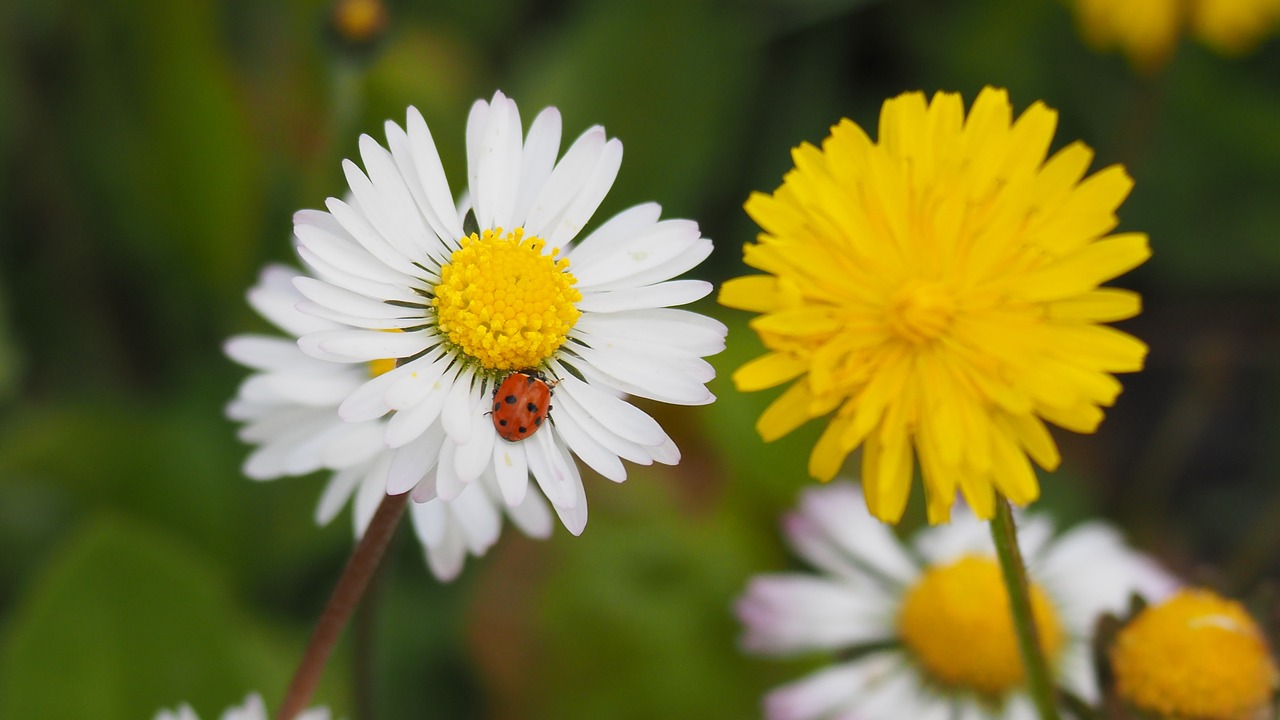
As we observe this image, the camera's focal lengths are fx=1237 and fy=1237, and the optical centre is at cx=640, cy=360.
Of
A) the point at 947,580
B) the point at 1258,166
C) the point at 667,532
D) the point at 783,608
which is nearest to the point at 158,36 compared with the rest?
the point at 667,532

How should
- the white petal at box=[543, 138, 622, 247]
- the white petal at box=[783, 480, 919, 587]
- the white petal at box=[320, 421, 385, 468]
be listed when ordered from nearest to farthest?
1. the white petal at box=[543, 138, 622, 247]
2. the white petal at box=[320, 421, 385, 468]
3. the white petal at box=[783, 480, 919, 587]

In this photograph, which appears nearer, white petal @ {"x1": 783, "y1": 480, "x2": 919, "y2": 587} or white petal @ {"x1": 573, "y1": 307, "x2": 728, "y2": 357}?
white petal @ {"x1": 573, "y1": 307, "x2": 728, "y2": 357}

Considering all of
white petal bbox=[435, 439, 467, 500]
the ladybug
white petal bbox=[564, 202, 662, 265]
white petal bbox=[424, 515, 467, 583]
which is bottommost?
white petal bbox=[435, 439, 467, 500]

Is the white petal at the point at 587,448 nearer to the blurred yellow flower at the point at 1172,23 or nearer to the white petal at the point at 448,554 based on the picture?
the white petal at the point at 448,554

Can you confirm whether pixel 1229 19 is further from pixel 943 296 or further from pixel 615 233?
pixel 615 233

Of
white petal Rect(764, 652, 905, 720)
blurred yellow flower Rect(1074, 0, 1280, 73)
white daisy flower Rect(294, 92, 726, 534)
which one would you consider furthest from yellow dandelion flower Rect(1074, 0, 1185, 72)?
white daisy flower Rect(294, 92, 726, 534)

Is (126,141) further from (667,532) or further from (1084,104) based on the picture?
(1084,104)

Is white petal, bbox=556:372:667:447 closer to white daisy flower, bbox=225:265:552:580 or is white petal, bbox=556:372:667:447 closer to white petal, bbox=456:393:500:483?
white petal, bbox=456:393:500:483
